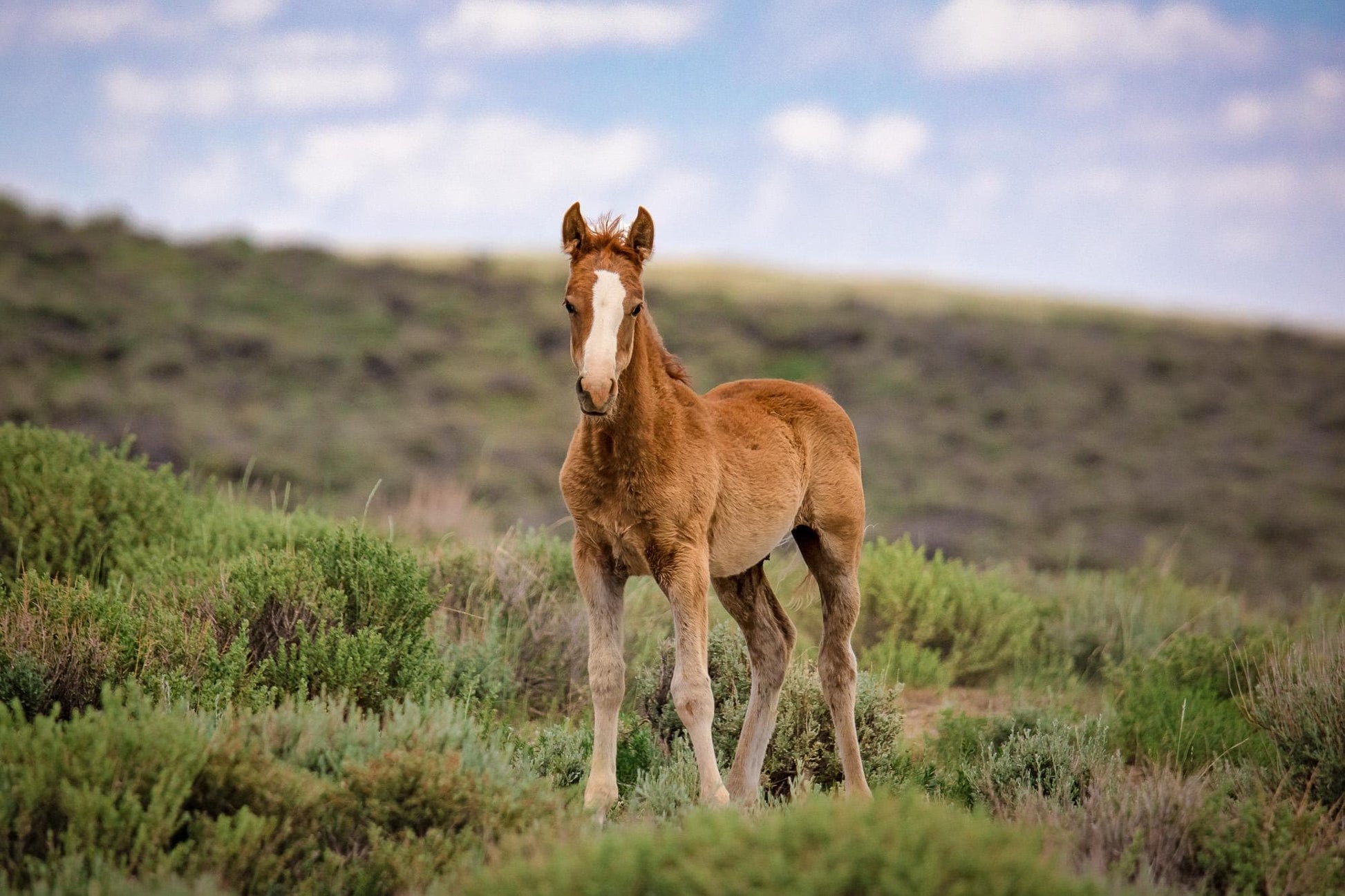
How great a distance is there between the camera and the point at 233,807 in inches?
146

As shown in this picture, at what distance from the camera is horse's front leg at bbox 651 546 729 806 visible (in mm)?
4402

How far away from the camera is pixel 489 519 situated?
1213 cm

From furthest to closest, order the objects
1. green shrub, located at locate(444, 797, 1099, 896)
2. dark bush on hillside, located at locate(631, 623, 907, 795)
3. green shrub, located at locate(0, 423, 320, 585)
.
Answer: green shrub, located at locate(0, 423, 320, 585) < dark bush on hillside, located at locate(631, 623, 907, 795) < green shrub, located at locate(444, 797, 1099, 896)

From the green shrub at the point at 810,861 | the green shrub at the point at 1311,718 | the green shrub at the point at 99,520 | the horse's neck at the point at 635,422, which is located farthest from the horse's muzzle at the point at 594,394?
the green shrub at the point at 1311,718

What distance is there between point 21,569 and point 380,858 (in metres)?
4.54

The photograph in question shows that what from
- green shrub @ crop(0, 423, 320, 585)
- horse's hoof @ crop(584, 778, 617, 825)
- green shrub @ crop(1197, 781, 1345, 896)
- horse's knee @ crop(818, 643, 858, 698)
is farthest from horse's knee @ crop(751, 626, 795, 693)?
green shrub @ crop(0, 423, 320, 585)

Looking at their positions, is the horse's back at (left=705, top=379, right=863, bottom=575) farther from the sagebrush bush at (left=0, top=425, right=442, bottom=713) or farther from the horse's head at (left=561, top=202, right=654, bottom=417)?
the sagebrush bush at (left=0, top=425, right=442, bottom=713)

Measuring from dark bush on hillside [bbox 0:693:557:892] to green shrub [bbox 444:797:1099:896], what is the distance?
572 mm

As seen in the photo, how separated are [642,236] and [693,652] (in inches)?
70.9

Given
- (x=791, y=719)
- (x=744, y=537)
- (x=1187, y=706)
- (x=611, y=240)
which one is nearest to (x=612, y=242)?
(x=611, y=240)

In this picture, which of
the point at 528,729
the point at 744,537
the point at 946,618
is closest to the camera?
the point at 744,537

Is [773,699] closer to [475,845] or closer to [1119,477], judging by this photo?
[475,845]

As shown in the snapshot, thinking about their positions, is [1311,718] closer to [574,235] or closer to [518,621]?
[574,235]

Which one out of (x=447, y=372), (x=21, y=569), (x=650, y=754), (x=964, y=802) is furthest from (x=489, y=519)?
(x=447, y=372)
